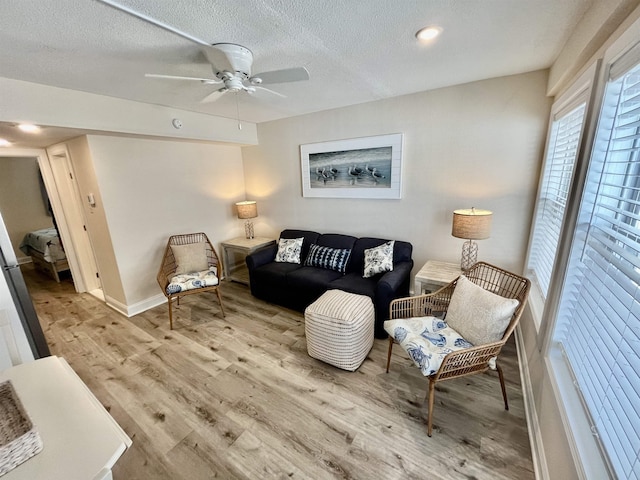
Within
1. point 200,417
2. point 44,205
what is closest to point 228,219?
point 200,417

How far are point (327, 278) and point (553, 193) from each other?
216 cm

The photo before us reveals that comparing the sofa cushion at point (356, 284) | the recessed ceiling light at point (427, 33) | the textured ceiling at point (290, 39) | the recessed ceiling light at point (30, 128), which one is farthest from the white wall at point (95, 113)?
the recessed ceiling light at point (427, 33)

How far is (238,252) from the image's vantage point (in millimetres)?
4246

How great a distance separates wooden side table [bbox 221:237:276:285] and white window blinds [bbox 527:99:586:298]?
322cm

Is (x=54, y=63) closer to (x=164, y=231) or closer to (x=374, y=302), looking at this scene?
(x=164, y=231)

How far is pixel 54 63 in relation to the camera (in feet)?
5.83

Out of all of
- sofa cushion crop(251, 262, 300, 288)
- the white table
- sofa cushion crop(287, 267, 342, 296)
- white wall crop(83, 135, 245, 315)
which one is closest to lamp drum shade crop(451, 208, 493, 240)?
sofa cushion crop(287, 267, 342, 296)

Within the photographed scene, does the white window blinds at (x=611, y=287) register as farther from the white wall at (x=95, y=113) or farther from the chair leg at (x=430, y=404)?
the white wall at (x=95, y=113)

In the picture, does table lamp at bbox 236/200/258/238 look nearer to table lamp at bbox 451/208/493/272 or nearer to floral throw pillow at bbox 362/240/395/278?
floral throw pillow at bbox 362/240/395/278

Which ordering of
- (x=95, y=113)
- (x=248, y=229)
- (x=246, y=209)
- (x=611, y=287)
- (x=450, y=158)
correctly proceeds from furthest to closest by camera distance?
(x=248, y=229)
(x=246, y=209)
(x=450, y=158)
(x=95, y=113)
(x=611, y=287)

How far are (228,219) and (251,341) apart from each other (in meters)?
2.32

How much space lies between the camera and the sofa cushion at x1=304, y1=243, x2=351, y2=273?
318cm

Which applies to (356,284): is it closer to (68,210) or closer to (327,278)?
(327,278)

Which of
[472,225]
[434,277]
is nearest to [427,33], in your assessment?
[472,225]
